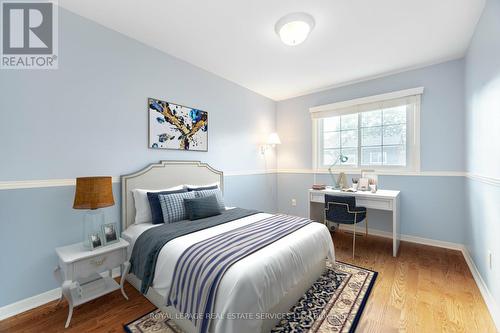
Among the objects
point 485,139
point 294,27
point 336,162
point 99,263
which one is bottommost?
point 99,263

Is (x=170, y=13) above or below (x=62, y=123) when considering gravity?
above

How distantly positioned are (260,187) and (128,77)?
9.26 ft

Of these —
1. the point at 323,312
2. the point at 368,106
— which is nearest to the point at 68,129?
the point at 323,312

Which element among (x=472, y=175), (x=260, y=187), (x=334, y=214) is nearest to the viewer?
(x=472, y=175)

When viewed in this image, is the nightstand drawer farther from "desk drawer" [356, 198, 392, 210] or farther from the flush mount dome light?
"desk drawer" [356, 198, 392, 210]

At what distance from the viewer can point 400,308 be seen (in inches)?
69.7

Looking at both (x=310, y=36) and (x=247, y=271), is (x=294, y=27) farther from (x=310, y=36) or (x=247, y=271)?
(x=247, y=271)

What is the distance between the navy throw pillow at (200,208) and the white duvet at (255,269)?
33cm

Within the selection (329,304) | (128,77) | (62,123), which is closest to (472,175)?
(329,304)

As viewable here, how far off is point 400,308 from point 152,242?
215 centimetres

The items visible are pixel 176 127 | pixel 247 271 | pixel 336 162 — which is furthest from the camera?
pixel 336 162

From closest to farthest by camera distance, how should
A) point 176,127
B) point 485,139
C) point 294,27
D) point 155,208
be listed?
1. point 485,139
2. point 294,27
3. point 155,208
4. point 176,127

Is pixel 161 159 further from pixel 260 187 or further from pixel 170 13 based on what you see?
pixel 260 187

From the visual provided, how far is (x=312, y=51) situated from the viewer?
2.65 metres
